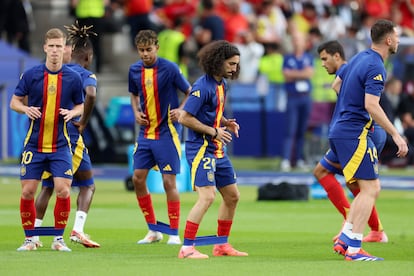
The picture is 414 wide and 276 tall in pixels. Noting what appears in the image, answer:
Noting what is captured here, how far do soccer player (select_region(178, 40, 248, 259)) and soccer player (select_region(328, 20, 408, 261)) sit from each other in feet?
3.71

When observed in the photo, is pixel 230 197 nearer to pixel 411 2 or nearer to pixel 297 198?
pixel 297 198

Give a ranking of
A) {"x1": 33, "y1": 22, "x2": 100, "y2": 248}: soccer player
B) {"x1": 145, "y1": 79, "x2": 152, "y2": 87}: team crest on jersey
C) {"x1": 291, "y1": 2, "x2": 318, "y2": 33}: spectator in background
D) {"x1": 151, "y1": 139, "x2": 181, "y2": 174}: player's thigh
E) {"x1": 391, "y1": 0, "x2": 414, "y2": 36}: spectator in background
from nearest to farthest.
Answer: {"x1": 33, "y1": 22, "x2": 100, "y2": 248}: soccer player
{"x1": 151, "y1": 139, "x2": 181, "y2": 174}: player's thigh
{"x1": 145, "y1": 79, "x2": 152, "y2": 87}: team crest on jersey
{"x1": 391, "y1": 0, "x2": 414, "y2": 36}: spectator in background
{"x1": 291, "y1": 2, "x2": 318, "y2": 33}: spectator in background

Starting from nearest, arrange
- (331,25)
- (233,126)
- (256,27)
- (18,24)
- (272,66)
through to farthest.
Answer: (233,126) < (272,66) < (18,24) < (256,27) < (331,25)

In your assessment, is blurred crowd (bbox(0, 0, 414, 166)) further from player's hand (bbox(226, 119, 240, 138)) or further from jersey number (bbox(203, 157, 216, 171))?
jersey number (bbox(203, 157, 216, 171))

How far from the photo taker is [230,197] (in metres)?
13.3

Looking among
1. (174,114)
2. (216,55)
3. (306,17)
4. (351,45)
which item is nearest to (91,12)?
(351,45)

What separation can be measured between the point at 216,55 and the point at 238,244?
2.61 meters

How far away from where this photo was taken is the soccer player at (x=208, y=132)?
12.7m

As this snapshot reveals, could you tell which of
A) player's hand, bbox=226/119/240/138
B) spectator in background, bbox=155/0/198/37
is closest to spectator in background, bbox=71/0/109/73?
spectator in background, bbox=155/0/198/37

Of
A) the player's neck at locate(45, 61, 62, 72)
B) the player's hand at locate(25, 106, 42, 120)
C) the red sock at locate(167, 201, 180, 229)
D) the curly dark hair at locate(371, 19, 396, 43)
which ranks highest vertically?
the curly dark hair at locate(371, 19, 396, 43)

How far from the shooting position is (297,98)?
27.2 m

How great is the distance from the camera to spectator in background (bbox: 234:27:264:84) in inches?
1188

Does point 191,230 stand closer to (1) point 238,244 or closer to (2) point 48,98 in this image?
(1) point 238,244

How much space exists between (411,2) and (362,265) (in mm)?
20869
